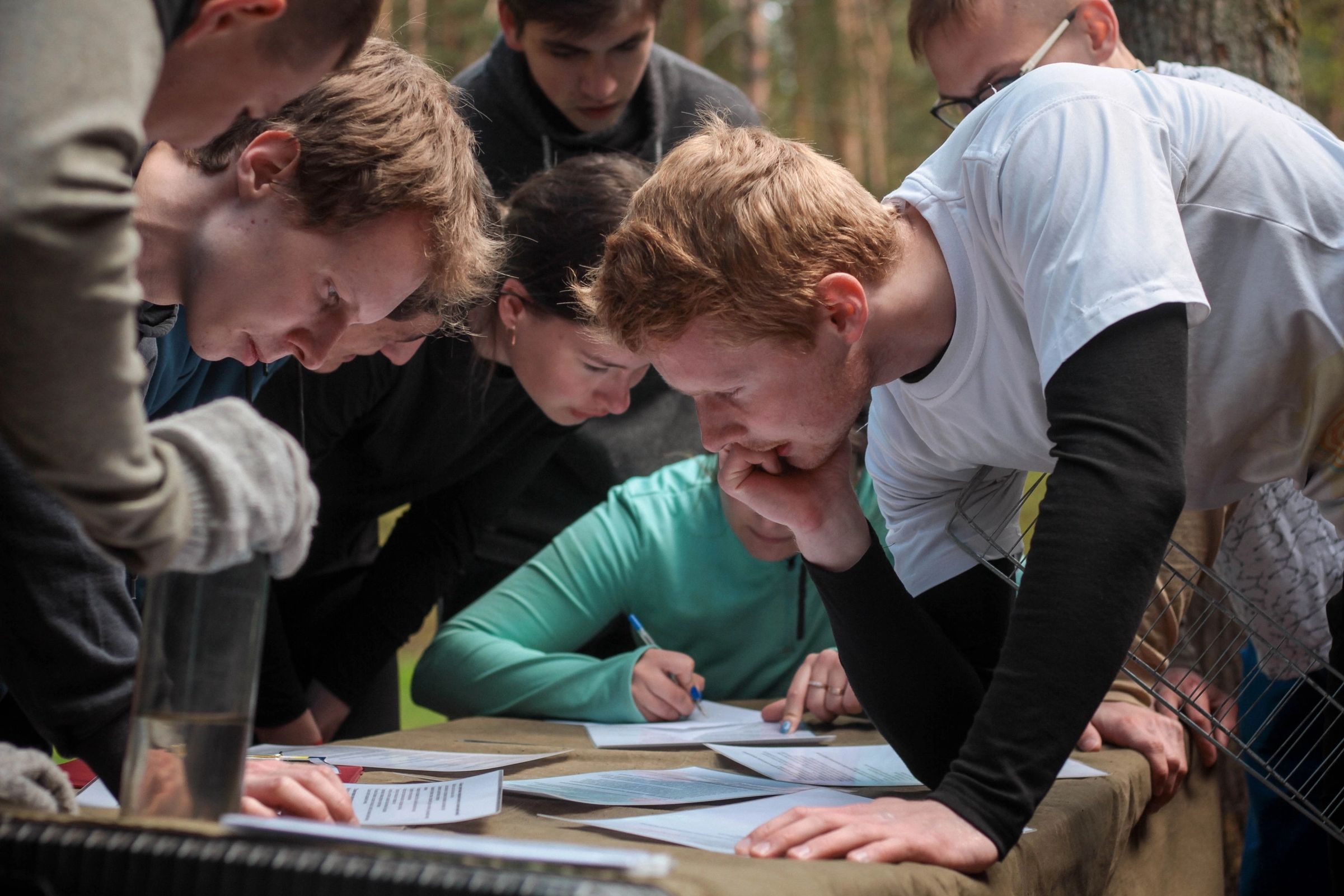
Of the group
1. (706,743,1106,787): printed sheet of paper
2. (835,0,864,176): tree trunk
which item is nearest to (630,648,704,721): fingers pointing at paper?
(706,743,1106,787): printed sheet of paper

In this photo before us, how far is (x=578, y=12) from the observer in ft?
6.52

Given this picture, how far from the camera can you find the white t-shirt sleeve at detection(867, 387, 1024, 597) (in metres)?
1.32

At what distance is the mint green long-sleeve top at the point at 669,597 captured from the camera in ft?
6.27

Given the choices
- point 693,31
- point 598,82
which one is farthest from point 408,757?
point 693,31

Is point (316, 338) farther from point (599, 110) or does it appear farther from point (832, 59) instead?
point (832, 59)

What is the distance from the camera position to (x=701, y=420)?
1203 millimetres

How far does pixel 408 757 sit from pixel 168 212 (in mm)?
608

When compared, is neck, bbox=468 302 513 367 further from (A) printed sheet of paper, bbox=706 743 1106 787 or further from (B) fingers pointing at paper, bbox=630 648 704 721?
(A) printed sheet of paper, bbox=706 743 1106 787

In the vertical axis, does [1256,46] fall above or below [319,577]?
above

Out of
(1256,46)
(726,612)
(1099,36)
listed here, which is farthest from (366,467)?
(1256,46)

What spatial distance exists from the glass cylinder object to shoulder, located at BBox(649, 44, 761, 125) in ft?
5.85

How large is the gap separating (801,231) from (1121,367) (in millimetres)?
312

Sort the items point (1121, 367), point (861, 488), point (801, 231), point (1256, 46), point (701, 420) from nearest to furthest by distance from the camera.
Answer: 1. point (1121, 367)
2. point (801, 231)
3. point (701, 420)
4. point (861, 488)
5. point (1256, 46)

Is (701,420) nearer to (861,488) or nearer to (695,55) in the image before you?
(861,488)
